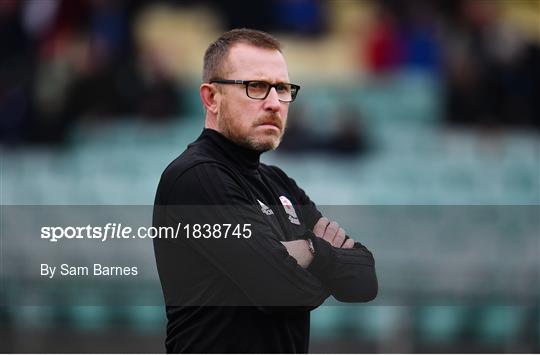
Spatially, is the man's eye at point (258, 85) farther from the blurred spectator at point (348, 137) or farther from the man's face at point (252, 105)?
the blurred spectator at point (348, 137)

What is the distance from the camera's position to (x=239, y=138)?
364 centimetres

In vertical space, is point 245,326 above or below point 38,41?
below

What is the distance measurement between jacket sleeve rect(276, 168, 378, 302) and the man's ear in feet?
1.81

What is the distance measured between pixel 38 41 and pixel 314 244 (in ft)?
28.5

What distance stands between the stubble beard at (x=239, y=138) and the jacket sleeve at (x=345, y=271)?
34 centimetres

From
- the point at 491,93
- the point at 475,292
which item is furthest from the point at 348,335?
the point at 491,93

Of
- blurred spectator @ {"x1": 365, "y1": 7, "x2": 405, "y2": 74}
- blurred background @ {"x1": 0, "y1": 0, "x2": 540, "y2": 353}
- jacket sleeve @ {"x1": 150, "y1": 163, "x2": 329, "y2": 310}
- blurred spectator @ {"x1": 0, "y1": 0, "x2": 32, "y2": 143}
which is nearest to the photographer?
jacket sleeve @ {"x1": 150, "y1": 163, "x2": 329, "y2": 310}

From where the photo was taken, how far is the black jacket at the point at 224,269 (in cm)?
342

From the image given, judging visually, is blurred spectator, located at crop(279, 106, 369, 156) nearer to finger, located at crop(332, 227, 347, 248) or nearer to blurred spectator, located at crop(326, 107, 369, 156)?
blurred spectator, located at crop(326, 107, 369, 156)

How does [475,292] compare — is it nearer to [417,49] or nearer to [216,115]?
[417,49]

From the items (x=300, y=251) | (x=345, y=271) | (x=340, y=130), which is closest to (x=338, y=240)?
(x=345, y=271)

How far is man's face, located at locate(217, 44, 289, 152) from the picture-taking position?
3623mm

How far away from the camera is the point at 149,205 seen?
9297mm

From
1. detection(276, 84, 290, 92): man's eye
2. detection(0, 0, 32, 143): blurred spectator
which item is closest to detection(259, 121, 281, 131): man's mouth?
detection(276, 84, 290, 92): man's eye
